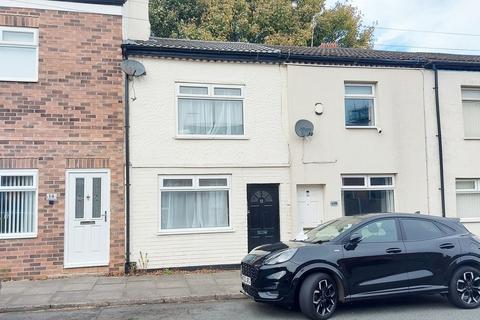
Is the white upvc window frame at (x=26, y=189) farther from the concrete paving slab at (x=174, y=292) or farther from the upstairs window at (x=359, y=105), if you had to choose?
the upstairs window at (x=359, y=105)

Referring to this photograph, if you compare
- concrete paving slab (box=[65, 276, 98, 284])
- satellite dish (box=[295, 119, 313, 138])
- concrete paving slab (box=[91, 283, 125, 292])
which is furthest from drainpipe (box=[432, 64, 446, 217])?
concrete paving slab (box=[65, 276, 98, 284])

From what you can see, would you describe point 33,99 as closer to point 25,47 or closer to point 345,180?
point 25,47

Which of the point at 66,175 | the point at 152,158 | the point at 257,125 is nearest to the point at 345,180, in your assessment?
the point at 257,125

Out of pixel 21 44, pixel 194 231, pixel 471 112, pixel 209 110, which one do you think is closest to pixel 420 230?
pixel 194 231

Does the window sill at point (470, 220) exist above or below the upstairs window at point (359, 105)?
below

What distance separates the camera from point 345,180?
40.1ft

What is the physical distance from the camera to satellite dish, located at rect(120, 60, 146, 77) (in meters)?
10.9

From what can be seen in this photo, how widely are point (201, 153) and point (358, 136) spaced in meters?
4.23

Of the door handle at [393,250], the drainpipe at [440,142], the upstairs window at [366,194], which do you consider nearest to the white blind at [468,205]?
the drainpipe at [440,142]

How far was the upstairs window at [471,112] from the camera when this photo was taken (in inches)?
520

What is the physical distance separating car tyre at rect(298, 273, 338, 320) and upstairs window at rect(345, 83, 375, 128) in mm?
6399

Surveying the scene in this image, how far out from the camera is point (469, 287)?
7441 millimetres

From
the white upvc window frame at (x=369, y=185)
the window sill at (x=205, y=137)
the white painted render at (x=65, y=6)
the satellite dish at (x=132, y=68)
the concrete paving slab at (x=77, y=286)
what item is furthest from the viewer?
the white upvc window frame at (x=369, y=185)

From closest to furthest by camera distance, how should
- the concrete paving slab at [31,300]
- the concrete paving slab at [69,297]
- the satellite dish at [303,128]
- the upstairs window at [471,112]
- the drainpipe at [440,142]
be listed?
the concrete paving slab at [31,300] < the concrete paving slab at [69,297] < the satellite dish at [303,128] < the drainpipe at [440,142] < the upstairs window at [471,112]
